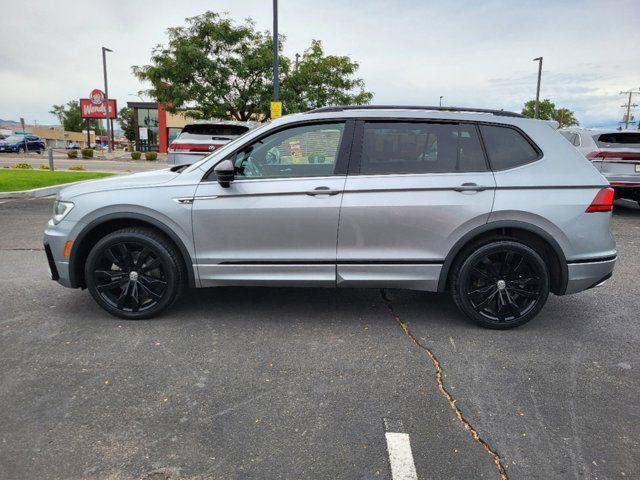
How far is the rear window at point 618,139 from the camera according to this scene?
32.2 feet

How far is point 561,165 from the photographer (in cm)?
393

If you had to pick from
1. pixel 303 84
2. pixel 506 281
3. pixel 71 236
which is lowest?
pixel 506 281

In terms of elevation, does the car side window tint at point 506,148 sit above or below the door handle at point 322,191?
above

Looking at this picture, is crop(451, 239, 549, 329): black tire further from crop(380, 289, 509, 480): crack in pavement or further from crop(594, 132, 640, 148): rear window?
crop(594, 132, 640, 148): rear window

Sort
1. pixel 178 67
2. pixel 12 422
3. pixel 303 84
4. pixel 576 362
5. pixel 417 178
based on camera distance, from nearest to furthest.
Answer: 1. pixel 12 422
2. pixel 576 362
3. pixel 417 178
4. pixel 178 67
5. pixel 303 84

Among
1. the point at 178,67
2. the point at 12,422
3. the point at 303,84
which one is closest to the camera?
the point at 12,422

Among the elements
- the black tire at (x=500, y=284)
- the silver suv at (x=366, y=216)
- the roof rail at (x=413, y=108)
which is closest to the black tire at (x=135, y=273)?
the silver suv at (x=366, y=216)

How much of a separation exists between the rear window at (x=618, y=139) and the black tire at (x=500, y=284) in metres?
7.62

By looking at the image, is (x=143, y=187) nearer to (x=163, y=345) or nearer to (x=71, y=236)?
(x=71, y=236)

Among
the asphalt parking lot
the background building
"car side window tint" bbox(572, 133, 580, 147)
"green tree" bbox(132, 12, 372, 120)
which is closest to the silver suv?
the asphalt parking lot

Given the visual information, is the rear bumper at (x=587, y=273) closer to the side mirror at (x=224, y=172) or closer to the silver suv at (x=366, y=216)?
the silver suv at (x=366, y=216)

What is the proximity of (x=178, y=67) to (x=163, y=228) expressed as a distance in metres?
17.1

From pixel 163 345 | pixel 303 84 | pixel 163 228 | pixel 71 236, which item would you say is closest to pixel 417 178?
pixel 163 228

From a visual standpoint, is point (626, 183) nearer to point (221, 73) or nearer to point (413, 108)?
point (413, 108)
